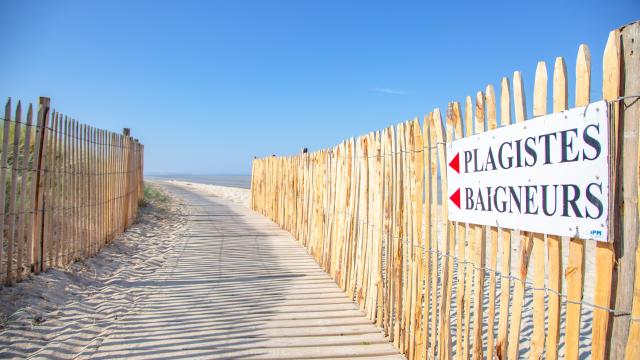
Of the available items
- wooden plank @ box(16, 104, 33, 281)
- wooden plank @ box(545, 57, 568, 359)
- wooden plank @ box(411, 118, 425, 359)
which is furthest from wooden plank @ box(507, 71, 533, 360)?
wooden plank @ box(16, 104, 33, 281)

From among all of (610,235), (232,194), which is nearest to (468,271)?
(610,235)

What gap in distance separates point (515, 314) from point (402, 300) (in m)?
1.57

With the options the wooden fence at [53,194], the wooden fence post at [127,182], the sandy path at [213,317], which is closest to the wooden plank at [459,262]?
the sandy path at [213,317]

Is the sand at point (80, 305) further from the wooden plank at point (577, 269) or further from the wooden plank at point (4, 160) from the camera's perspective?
the wooden plank at point (577, 269)

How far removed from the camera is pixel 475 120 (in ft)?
8.63

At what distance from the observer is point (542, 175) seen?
6.73 ft

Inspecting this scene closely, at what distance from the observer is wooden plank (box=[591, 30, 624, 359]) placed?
5.58ft

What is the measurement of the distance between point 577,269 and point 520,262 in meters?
0.37

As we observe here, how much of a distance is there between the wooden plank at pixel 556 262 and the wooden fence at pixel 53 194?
184 inches

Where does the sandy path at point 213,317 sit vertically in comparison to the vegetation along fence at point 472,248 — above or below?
below

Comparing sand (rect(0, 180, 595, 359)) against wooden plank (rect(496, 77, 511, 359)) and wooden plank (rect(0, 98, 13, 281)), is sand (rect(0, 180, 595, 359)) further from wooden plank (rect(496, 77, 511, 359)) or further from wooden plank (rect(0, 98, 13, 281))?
wooden plank (rect(496, 77, 511, 359))

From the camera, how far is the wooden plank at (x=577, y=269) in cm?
186

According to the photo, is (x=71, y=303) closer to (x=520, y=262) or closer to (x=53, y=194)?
(x=53, y=194)

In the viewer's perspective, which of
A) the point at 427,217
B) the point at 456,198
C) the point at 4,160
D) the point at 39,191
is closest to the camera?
the point at 456,198
